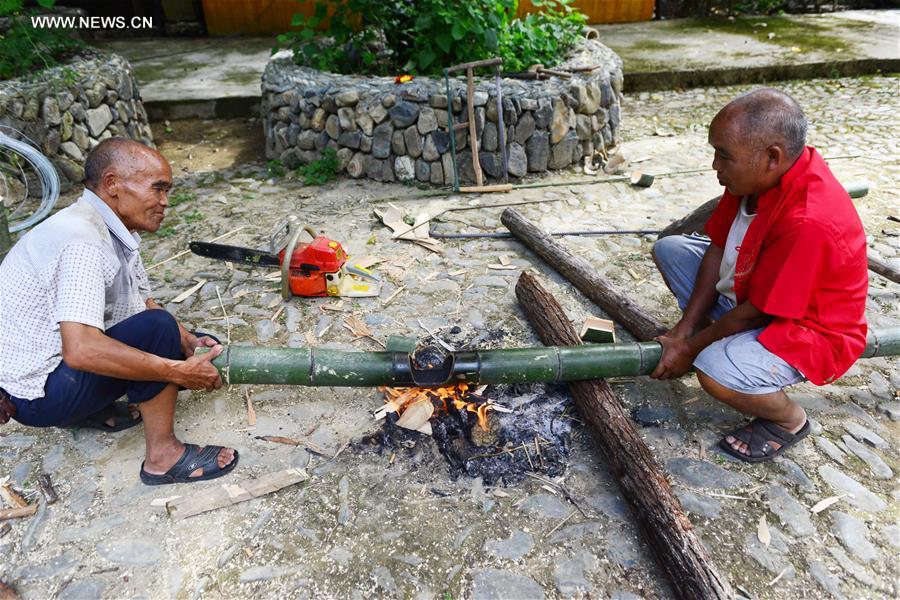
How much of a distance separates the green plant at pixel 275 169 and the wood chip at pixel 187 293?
2.30 m

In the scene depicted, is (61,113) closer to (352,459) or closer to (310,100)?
(310,100)

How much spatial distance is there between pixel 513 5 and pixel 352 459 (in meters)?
5.45

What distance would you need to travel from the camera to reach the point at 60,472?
2.82m

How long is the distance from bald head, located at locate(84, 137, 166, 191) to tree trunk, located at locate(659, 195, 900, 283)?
3459mm

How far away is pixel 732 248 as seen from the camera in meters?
2.91

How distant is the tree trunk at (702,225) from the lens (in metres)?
3.98

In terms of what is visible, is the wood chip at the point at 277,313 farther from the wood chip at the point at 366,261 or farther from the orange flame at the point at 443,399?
the orange flame at the point at 443,399

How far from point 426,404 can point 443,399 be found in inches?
3.8

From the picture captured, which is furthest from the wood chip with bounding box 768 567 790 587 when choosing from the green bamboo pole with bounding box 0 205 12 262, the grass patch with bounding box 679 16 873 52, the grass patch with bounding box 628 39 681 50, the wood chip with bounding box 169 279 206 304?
the grass patch with bounding box 679 16 873 52

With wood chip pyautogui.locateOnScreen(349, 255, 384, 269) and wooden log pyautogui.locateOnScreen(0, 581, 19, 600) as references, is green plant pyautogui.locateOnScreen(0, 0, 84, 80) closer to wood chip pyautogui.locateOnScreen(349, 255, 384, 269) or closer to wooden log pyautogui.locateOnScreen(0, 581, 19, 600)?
wood chip pyautogui.locateOnScreen(349, 255, 384, 269)

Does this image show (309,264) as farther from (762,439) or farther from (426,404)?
(762,439)

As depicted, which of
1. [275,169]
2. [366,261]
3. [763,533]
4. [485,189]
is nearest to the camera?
[763,533]

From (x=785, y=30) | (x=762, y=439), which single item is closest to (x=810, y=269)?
(x=762, y=439)

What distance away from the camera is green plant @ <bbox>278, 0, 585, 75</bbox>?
5.91 meters
